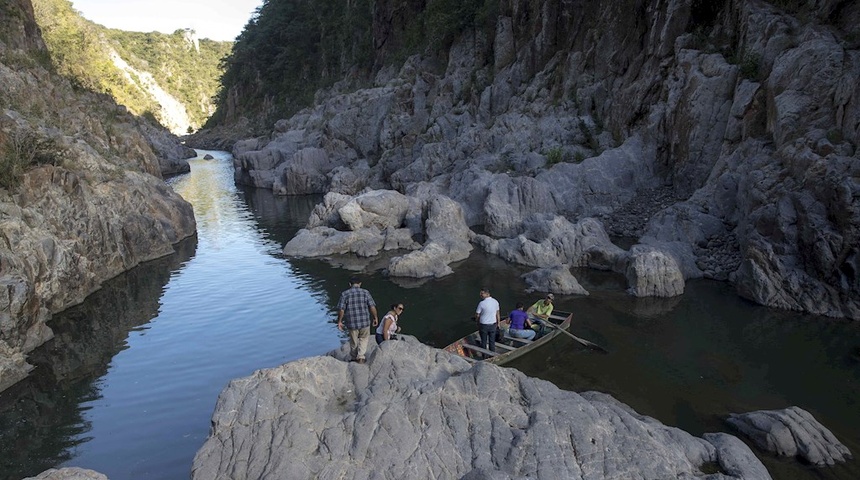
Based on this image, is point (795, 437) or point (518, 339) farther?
point (518, 339)

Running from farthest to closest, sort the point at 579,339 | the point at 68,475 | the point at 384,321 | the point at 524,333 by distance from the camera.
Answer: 1. the point at 579,339
2. the point at 524,333
3. the point at 384,321
4. the point at 68,475

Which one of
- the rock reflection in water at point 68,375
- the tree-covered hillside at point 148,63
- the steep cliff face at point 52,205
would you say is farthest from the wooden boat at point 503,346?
the tree-covered hillside at point 148,63

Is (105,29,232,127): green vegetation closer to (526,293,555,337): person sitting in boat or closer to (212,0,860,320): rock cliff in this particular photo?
(212,0,860,320): rock cliff

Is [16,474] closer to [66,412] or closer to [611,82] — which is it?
[66,412]

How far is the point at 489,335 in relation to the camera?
637 inches

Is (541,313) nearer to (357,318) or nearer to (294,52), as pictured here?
(357,318)

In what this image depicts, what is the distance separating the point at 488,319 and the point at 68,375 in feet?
39.6

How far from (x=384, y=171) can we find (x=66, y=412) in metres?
35.8

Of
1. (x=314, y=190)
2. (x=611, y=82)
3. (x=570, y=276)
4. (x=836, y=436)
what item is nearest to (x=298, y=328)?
(x=570, y=276)

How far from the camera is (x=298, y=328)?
19641mm

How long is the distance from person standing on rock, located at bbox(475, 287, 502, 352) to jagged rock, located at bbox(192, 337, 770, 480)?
16.7ft

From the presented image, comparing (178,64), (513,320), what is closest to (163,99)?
(178,64)

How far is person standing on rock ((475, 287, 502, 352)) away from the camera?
1596 centimetres

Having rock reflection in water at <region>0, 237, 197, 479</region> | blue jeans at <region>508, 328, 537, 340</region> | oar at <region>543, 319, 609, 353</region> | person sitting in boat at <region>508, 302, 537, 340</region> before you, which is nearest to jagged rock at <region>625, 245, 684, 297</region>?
oar at <region>543, 319, 609, 353</region>
